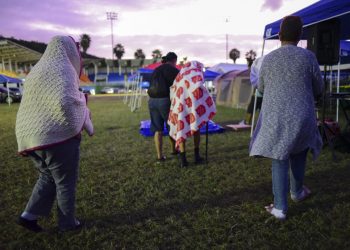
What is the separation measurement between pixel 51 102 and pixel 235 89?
1539 cm

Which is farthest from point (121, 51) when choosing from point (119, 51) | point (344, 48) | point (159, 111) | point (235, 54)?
point (159, 111)

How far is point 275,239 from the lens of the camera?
2.74 m

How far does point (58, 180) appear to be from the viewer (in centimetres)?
276

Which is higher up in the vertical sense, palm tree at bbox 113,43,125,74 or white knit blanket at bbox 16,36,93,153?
palm tree at bbox 113,43,125,74

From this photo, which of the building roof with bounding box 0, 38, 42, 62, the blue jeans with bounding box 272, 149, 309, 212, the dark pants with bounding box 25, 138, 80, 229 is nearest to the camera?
the dark pants with bounding box 25, 138, 80, 229

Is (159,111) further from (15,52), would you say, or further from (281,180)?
(15,52)

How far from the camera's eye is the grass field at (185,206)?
2.77 meters

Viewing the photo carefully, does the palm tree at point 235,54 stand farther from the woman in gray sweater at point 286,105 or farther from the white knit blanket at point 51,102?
the white knit blanket at point 51,102

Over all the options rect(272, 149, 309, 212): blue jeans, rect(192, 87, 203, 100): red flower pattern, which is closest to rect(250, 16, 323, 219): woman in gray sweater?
rect(272, 149, 309, 212): blue jeans

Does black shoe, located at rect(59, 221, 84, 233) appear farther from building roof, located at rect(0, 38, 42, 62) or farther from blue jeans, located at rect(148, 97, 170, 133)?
building roof, located at rect(0, 38, 42, 62)

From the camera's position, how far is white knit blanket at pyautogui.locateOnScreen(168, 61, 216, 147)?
4902 millimetres

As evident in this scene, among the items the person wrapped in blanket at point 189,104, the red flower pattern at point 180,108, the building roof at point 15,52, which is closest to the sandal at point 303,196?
the person wrapped in blanket at point 189,104

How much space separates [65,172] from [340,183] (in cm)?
330

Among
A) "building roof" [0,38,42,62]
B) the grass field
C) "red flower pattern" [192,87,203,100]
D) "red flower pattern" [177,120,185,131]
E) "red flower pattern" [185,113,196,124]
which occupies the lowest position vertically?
the grass field
